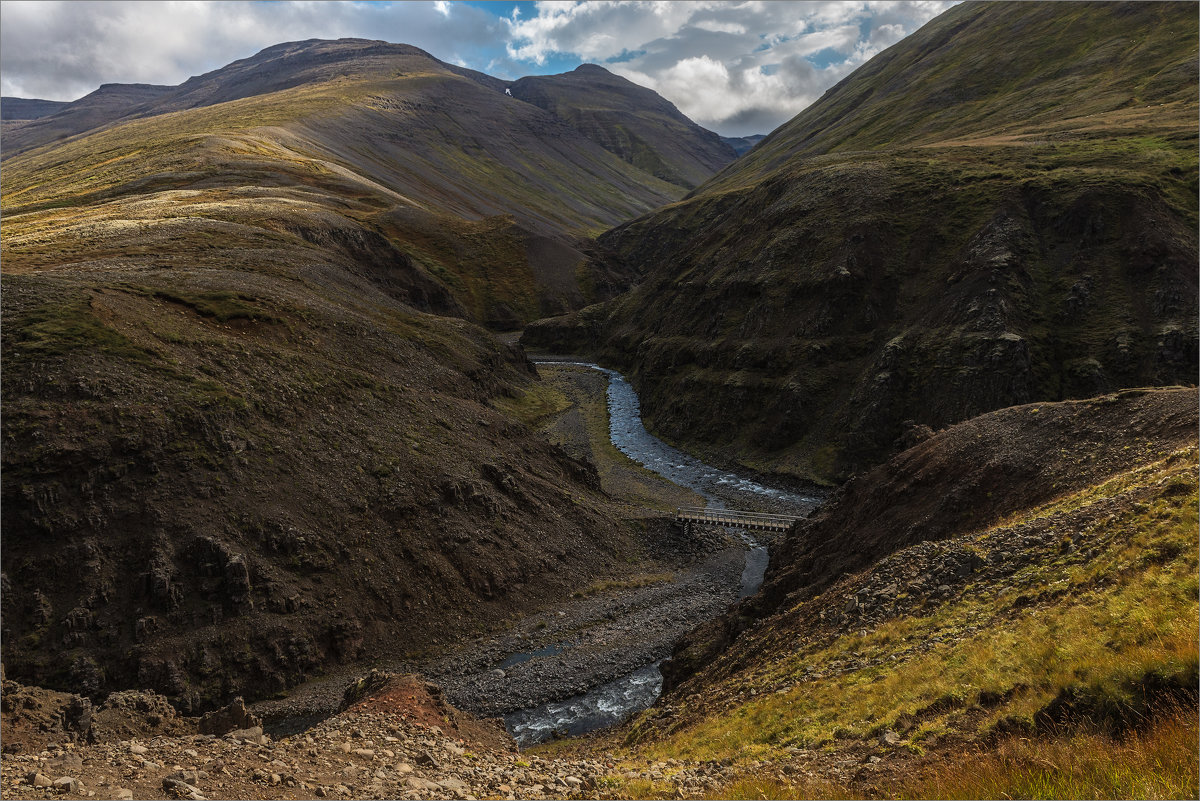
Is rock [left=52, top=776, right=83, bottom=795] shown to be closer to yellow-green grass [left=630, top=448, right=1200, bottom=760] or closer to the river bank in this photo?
yellow-green grass [left=630, top=448, right=1200, bottom=760]

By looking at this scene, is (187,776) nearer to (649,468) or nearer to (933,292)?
(649,468)

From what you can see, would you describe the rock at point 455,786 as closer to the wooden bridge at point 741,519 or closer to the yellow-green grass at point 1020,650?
the yellow-green grass at point 1020,650

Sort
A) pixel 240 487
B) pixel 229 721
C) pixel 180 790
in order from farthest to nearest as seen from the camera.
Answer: pixel 240 487
pixel 229 721
pixel 180 790

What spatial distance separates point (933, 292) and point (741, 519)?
44.5m

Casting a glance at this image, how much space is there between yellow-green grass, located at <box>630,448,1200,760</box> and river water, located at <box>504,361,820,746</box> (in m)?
14.4

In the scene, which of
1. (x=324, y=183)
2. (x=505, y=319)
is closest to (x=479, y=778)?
(x=505, y=319)

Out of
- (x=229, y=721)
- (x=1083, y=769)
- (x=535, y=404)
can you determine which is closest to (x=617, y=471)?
(x=535, y=404)

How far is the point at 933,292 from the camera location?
84.8 m

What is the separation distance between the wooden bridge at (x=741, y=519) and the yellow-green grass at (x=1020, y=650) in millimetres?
37697

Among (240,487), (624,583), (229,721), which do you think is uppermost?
(240,487)

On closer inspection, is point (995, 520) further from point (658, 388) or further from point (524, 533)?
point (658, 388)

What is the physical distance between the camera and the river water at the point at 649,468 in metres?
37.6

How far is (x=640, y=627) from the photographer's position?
155 ft

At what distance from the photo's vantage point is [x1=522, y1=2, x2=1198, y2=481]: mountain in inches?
2859
